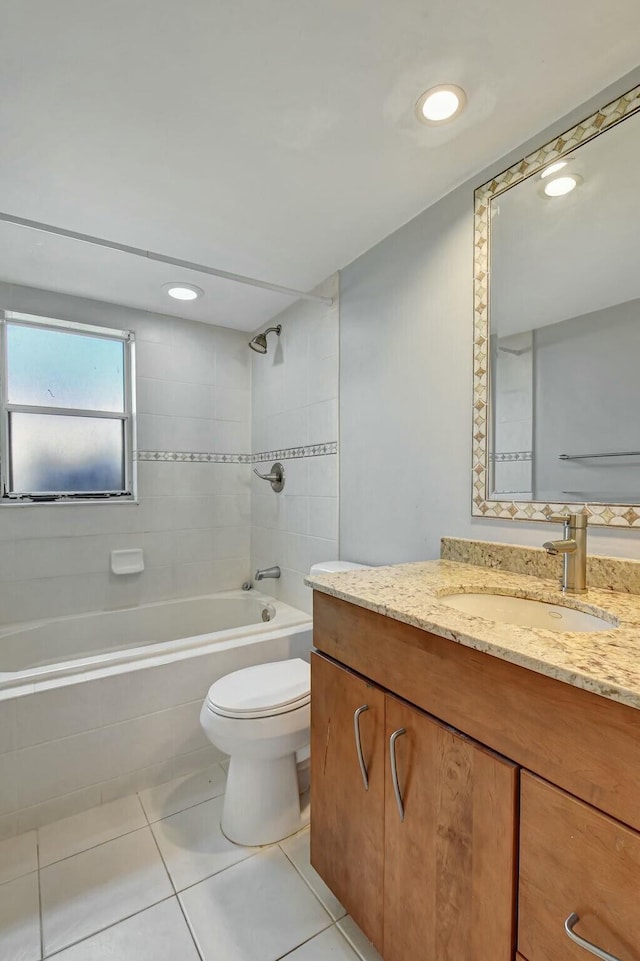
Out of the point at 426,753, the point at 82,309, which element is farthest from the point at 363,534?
the point at 82,309

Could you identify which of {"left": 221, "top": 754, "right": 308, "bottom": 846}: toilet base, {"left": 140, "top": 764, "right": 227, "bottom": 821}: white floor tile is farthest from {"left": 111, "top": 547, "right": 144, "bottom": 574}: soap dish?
{"left": 221, "top": 754, "right": 308, "bottom": 846}: toilet base

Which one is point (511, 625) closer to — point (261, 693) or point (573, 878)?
point (573, 878)

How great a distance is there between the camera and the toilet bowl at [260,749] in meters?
1.42

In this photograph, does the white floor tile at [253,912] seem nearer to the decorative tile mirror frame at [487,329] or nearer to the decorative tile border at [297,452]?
the decorative tile mirror frame at [487,329]

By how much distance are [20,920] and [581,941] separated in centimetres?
144

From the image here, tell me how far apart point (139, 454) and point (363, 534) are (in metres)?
1.52

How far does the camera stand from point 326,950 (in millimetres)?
1118

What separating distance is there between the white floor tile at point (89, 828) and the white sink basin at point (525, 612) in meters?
1.41

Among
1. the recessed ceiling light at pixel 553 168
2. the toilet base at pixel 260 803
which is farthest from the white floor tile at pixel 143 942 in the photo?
the recessed ceiling light at pixel 553 168

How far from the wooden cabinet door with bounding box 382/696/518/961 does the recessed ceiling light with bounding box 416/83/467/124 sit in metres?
1.54

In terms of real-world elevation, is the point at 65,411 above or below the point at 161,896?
above

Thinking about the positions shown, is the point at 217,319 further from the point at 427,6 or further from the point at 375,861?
the point at 375,861

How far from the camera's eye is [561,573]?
45.9 inches

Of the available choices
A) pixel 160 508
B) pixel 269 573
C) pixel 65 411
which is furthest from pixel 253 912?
pixel 65 411
